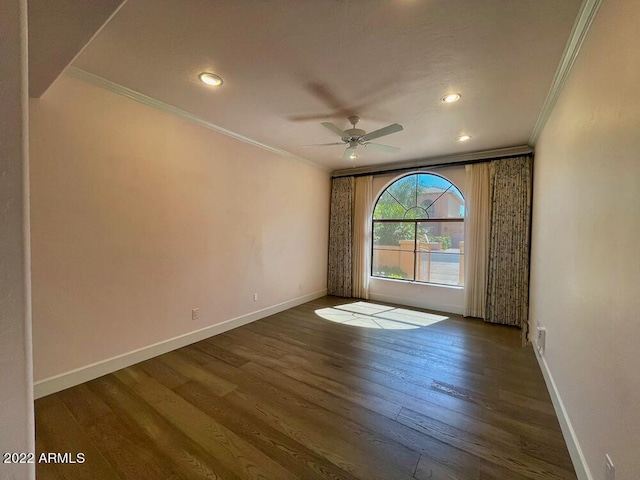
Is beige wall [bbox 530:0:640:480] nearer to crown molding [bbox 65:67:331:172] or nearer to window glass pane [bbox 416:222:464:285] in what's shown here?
window glass pane [bbox 416:222:464:285]

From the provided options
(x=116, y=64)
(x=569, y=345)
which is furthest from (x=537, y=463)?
(x=116, y=64)

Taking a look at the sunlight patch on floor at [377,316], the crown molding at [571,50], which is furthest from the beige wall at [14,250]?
the sunlight patch on floor at [377,316]

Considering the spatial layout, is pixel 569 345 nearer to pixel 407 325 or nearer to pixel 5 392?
pixel 407 325

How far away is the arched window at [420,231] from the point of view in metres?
4.65

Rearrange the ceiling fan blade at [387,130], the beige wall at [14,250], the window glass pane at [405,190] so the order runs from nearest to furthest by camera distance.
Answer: the beige wall at [14,250] → the ceiling fan blade at [387,130] → the window glass pane at [405,190]

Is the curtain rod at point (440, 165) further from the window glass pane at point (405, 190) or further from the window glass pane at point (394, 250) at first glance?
the window glass pane at point (394, 250)

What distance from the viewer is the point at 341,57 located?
6.45 ft

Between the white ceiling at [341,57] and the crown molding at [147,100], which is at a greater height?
the white ceiling at [341,57]

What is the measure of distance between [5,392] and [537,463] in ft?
7.97

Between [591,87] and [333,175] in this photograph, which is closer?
[591,87]

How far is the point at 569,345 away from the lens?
1.79 metres

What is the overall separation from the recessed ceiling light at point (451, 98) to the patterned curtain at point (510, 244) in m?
2.02

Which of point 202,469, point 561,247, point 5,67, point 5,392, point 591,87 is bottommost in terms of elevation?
point 202,469

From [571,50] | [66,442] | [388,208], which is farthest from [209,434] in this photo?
[388,208]
